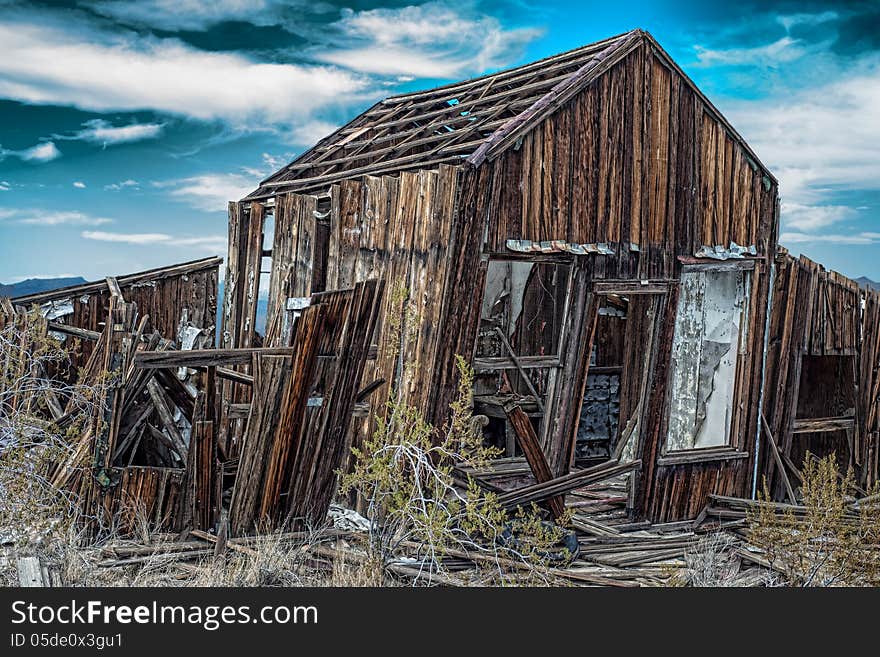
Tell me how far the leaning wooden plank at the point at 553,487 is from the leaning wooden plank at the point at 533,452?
92mm

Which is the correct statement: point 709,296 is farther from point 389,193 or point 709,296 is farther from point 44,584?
point 44,584

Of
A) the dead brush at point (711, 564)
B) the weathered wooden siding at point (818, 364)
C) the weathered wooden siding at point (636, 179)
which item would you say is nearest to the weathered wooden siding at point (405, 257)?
the weathered wooden siding at point (636, 179)

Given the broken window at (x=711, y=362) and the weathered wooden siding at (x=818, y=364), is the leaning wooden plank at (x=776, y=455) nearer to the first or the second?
the weathered wooden siding at (x=818, y=364)

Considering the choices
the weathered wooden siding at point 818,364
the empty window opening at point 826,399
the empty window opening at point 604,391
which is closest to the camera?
the weathered wooden siding at point 818,364

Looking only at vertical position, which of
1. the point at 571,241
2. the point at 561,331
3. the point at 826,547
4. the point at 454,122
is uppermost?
the point at 454,122

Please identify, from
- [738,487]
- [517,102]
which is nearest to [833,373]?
[738,487]

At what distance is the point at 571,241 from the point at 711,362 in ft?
9.99

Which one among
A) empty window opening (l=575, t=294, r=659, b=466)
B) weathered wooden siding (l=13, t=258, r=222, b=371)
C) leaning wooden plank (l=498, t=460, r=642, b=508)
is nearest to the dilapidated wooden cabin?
leaning wooden plank (l=498, t=460, r=642, b=508)

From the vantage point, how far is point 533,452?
29.9 ft

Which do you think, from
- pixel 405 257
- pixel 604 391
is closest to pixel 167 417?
pixel 405 257

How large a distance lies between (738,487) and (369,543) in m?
5.94

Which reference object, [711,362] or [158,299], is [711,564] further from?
[158,299]

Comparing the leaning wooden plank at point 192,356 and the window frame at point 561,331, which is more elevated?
the window frame at point 561,331

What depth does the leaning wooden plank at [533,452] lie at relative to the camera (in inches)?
349
